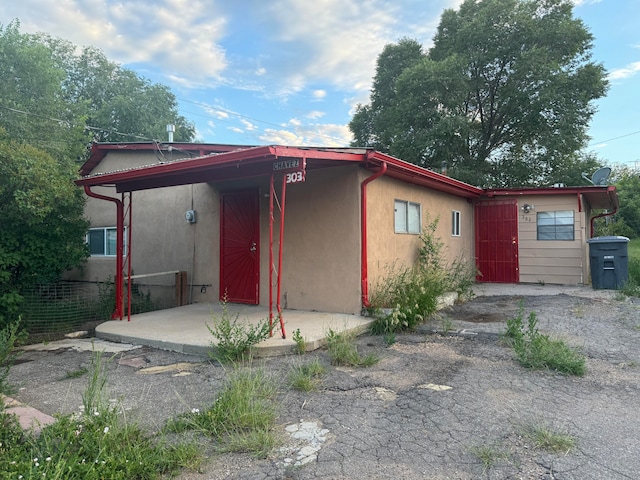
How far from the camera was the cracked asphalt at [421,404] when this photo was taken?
8.09 ft

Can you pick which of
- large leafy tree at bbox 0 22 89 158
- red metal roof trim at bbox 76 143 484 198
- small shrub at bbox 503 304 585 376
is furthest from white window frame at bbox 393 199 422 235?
large leafy tree at bbox 0 22 89 158

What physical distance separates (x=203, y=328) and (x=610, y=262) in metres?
9.25

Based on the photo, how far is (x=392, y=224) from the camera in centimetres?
768

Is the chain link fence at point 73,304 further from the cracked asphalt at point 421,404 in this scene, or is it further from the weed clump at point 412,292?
the weed clump at point 412,292

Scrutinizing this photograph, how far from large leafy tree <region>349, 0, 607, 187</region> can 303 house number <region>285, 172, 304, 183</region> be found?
13282mm

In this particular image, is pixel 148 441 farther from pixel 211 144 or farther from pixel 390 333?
pixel 211 144

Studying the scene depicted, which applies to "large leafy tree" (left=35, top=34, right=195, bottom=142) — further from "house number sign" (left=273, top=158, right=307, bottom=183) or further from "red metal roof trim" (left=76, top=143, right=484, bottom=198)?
"house number sign" (left=273, top=158, right=307, bottom=183)

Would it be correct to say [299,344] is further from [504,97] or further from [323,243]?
[504,97]

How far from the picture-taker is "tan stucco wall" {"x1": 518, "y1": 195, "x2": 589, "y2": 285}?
34.9 ft

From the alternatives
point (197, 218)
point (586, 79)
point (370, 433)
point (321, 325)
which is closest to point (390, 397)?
point (370, 433)

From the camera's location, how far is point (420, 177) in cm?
799

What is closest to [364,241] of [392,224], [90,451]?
[392,224]

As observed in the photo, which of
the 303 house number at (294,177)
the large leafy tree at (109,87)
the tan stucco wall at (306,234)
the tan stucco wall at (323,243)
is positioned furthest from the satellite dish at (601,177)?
the large leafy tree at (109,87)

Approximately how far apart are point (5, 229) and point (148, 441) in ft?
22.5
